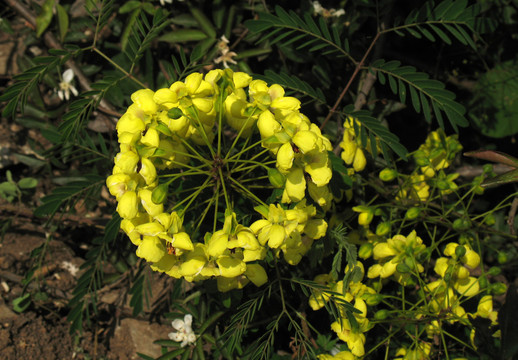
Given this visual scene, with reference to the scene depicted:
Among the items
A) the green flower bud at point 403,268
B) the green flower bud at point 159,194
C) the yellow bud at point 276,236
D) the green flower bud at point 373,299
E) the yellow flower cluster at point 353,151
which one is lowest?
the green flower bud at point 373,299

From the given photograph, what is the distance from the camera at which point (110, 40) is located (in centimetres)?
234

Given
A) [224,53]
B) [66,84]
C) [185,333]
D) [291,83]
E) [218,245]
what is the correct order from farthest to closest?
[66,84] < [224,53] < [185,333] < [291,83] < [218,245]

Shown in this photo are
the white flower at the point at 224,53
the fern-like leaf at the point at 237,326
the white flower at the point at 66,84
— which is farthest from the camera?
the white flower at the point at 66,84

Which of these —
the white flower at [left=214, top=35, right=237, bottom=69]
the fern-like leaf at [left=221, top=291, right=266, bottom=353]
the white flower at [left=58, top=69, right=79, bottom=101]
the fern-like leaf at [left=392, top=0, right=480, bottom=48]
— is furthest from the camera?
the white flower at [left=58, top=69, right=79, bottom=101]

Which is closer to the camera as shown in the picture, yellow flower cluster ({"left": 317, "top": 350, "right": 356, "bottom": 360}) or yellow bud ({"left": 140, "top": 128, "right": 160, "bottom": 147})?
yellow bud ({"left": 140, "top": 128, "right": 160, "bottom": 147})

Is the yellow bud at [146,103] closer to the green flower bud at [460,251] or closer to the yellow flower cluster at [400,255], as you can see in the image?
the yellow flower cluster at [400,255]

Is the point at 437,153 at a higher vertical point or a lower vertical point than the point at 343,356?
higher

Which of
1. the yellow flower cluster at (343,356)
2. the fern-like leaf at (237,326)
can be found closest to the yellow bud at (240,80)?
the fern-like leaf at (237,326)

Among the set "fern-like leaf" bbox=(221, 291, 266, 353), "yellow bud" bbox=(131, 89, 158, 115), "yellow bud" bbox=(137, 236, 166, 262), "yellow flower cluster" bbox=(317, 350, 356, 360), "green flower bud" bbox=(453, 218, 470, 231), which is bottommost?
"yellow flower cluster" bbox=(317, 350, 356, 360)

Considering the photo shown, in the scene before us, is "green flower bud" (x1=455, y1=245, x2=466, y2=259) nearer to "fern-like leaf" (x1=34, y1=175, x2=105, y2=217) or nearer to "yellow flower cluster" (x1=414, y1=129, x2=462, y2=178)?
"yellow flower cluster" (x1=414, y1=129, x2=462, y2=178)

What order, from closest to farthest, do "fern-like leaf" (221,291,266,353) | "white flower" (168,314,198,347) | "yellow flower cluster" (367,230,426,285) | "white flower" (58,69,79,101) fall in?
"fern-like leaf" (221,291,266,353)
"yellow flower cluster" (367,230,426,285)
"white flower" (168,314,198,347)
"white flower" (58,69,79,101)

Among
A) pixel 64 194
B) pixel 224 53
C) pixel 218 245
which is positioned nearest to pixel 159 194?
pixel 218 245

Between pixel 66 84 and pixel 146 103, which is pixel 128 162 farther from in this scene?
pixel 66 84

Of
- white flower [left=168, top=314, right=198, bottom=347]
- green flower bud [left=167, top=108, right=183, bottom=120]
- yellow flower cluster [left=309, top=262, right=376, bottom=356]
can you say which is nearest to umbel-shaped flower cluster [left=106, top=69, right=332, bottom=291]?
green flower bud [left=167, top=108, right=183, bottom=120]
